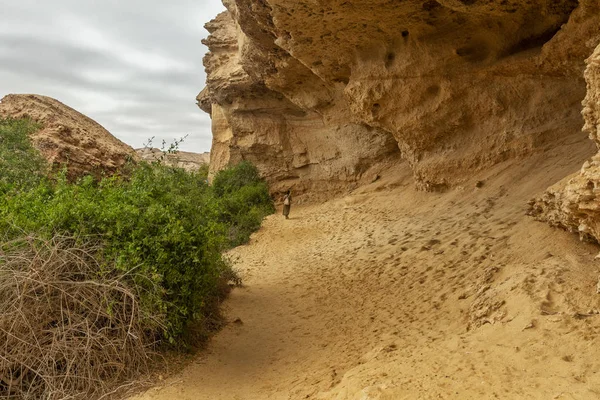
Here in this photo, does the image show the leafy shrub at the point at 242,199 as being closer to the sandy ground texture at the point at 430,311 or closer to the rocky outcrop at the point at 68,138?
the sandy ground texture at the point at 430,311

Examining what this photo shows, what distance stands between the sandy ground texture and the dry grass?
0.53 meters

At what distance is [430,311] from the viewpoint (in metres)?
5.46

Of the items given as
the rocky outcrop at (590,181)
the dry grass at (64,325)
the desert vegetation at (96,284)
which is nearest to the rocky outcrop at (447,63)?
the rocky outcrop at (590,181)

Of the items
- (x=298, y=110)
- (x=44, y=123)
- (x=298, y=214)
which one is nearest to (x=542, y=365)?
(x=44, y=123)

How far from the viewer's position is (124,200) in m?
5.62

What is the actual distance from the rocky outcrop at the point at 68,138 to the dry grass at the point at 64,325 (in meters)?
4.00

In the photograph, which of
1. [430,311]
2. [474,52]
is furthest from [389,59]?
[430,311]

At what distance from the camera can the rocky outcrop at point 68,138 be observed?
9.41 metres

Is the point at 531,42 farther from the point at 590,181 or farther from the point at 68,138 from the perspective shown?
the point at 68,138

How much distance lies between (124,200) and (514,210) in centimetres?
550

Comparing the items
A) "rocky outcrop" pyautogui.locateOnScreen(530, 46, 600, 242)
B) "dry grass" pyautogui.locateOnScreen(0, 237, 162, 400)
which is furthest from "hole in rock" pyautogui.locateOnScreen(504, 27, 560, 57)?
"dry grass" pyautogui.locateOnScreen(0, 237, 162, 400)

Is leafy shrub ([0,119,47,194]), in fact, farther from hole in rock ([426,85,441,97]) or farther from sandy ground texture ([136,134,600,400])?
hole in rock ([426,85,441,97])

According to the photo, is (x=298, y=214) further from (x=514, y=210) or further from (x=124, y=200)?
(x=124, y=200)

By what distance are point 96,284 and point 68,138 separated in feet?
21.2
